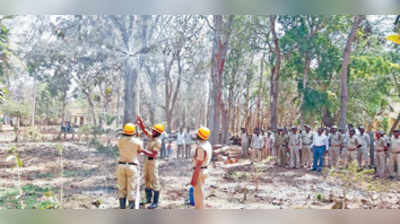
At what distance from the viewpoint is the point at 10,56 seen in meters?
5.79

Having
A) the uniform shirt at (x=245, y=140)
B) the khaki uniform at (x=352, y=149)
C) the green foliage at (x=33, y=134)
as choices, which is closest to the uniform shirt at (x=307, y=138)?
the khaki uniform at (x=352, y=149)

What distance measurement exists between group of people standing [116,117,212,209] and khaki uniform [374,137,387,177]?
128 inches

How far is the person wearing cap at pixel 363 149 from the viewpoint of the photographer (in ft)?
19.2

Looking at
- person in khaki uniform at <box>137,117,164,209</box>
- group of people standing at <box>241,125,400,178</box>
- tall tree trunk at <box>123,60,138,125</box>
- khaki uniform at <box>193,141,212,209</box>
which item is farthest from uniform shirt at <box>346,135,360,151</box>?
tall tree trunk at <box>123,60,138,125</box>

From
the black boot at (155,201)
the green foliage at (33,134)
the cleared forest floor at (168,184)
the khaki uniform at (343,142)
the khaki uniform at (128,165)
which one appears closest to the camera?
the khaki uniform at (128,165)

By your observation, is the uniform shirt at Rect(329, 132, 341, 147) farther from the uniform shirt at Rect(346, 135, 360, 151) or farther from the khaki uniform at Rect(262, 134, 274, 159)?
the khaki uniform at Rect(262, 134, 274, 159)

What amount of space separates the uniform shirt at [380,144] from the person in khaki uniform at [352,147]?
33 centimetres

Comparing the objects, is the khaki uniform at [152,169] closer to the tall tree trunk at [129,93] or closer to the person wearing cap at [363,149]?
the tall tree trunk at [129,93]

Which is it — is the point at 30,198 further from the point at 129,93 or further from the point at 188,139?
the point at 188,139

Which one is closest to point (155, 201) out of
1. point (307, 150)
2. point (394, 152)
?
point (307, 150)

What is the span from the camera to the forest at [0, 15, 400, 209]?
225 inches

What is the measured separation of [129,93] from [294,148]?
3005 millimetres

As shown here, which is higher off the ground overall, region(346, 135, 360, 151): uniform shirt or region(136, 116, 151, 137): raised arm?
region(136, 116, 151, 137): raised arm

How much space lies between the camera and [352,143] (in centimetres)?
589
